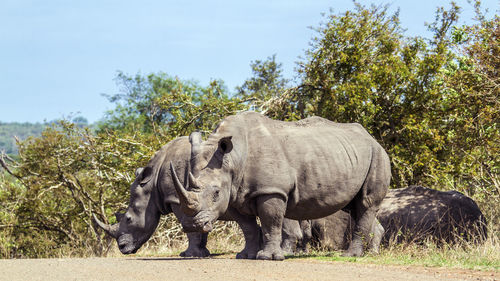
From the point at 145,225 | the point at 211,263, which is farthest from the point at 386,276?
the point at 145,225

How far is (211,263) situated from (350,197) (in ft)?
9.49

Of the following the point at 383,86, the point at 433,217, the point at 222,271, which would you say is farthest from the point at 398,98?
the point at 222,271

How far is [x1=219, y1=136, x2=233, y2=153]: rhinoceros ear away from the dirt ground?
4.98 feet

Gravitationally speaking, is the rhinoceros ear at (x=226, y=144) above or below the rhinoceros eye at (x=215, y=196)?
above

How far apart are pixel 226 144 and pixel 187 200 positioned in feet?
3.55

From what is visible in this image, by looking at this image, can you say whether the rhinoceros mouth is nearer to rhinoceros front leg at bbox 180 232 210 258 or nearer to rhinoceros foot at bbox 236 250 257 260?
rhinoceros front leg at bbox 180 232 210 258

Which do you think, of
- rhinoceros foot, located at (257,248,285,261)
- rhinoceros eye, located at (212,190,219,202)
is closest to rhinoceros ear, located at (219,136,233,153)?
rhinoceros eye, located at (212,190,219,202)

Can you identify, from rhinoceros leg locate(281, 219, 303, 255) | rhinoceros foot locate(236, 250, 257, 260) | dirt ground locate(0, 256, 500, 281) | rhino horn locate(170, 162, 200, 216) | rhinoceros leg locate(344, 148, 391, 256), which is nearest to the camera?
dirt ground locate(0, 256, 500, 281)

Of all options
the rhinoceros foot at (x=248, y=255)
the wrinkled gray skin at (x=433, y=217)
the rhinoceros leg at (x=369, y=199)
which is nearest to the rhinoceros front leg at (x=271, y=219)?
the rhinoceros foot at (x=248, y=255)

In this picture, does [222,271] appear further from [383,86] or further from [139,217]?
[383,86]

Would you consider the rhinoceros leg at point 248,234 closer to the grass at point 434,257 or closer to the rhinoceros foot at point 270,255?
the rhinoceros foot at point 270,255

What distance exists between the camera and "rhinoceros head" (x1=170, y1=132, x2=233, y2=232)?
331 inches

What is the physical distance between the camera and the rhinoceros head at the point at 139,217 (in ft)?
34.5

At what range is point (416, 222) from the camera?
11.4m
